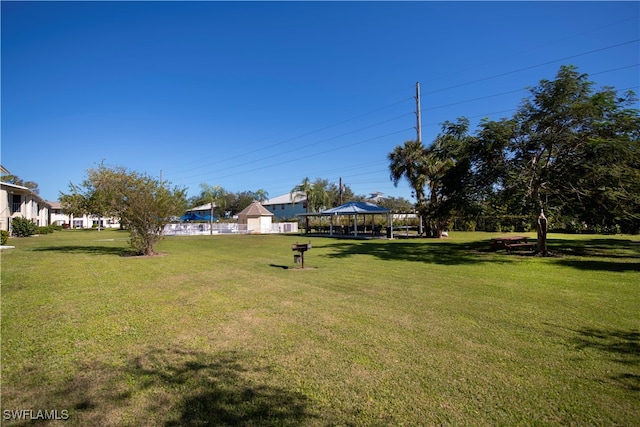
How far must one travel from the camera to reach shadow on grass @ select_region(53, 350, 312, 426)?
2.81 metres

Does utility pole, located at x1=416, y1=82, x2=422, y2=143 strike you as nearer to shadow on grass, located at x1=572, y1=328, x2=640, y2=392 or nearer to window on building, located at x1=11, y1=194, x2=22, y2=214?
shadow on grass, located at x1=572, y1=328, x2=640, y2=392

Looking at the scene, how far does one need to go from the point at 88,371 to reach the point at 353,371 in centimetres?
279

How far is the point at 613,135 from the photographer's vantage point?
1271 centimetres

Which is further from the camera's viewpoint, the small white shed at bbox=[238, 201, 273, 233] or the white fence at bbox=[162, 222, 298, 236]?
the small white shed at bbox=[238, 201, 273, 233]

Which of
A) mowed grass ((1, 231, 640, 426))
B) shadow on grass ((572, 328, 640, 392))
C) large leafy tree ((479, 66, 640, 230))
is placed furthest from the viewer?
large leafy tree ((479, 66, 640, 230))

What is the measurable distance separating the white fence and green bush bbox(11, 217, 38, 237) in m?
11.3

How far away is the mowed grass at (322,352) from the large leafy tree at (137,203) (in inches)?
263

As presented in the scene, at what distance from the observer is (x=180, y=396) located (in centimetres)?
313

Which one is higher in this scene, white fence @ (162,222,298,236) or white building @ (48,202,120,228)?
white building @ (48,202,120,228)

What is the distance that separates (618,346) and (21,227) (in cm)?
3738

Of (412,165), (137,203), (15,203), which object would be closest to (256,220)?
(412,165)

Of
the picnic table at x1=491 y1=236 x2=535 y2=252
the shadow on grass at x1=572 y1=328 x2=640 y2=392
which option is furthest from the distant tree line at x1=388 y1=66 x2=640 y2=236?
the shadow on grass at x1=572 y1=328 x2=640 y2=392

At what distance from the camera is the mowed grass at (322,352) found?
2.96 m

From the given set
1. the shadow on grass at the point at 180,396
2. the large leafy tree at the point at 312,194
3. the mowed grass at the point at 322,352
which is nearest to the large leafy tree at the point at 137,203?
the mowed grass at the point at 322,352
